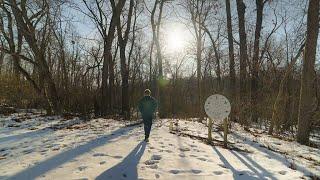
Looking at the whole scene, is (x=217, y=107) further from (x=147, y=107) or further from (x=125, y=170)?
(x=125, y=170)

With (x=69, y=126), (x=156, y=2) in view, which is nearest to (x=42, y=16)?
(x=69, y=126)

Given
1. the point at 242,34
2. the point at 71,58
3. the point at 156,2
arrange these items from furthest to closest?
the point at 71,58 → the point at 156,2 → the point at 242,34

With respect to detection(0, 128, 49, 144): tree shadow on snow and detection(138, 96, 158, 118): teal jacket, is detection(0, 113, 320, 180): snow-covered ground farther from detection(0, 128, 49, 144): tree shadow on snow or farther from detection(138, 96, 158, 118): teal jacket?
detection(138, 96, 158, 118): teal jacket

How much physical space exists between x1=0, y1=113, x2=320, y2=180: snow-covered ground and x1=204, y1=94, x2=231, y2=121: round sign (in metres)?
0.97

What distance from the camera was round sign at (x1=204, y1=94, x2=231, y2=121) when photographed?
1119cm

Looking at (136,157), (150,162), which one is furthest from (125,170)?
(136,157)

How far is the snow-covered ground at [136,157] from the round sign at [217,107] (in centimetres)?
97

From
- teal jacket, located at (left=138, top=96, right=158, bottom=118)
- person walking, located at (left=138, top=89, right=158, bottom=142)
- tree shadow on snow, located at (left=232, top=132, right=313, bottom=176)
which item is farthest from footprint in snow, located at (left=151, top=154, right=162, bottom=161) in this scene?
tree shadow on snow, located at (left=232, top=132, right=313, bottom=176)

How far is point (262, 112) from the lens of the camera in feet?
70.7

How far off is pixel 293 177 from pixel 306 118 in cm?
792

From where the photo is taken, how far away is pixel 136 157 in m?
8.82

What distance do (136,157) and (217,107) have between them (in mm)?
3559

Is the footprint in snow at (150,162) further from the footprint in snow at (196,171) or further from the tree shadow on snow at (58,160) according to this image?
the tree shadow on snow at (58,160)

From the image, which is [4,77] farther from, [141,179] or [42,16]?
[141,179]
